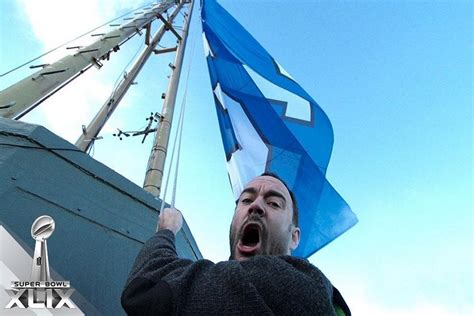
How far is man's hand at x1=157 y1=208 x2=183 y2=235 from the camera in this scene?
2385 millimetres

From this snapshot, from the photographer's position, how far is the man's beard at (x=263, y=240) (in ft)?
8.18

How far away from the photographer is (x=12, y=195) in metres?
3.02

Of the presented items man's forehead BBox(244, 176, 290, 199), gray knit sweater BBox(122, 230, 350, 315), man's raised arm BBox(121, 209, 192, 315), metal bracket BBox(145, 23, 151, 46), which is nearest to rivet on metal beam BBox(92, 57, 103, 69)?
metal bracket BBox(145, 23, 151, 46)

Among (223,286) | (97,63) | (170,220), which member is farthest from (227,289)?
(97,63)

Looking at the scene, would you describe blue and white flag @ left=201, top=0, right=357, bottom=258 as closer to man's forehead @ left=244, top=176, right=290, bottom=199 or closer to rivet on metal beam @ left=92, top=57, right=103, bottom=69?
rivet on metal beam @ left=92, top=57, right=103, bottom=69

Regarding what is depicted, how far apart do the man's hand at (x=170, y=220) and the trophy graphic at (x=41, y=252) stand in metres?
0.54

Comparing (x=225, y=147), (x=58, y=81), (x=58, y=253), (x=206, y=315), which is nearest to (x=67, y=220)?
(x=58, y=253)

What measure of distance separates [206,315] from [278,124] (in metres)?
4.41

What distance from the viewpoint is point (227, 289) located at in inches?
72.4

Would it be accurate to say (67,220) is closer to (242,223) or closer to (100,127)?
(242,223)

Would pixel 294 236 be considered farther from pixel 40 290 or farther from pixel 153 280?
pixel 40 290

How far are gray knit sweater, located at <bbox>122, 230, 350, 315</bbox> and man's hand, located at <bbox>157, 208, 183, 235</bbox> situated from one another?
0.39m

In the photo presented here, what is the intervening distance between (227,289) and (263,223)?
78 cm

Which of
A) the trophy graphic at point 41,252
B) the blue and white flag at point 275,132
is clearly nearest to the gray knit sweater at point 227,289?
the trophy graphic at point 41,252
